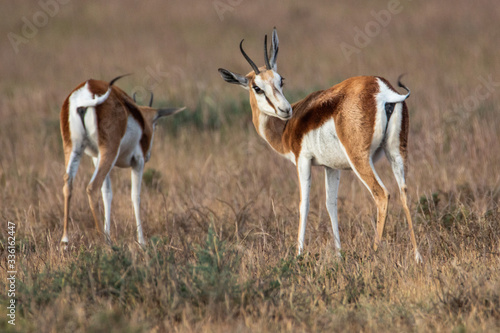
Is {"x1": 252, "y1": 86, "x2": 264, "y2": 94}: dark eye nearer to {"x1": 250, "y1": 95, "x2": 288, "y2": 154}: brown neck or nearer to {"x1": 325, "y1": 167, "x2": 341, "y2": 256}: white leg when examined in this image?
{"x1": 250, "y1": 95, "x2": 288, "y2": 154}: brown neck

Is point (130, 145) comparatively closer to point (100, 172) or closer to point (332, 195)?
point (100, 172)

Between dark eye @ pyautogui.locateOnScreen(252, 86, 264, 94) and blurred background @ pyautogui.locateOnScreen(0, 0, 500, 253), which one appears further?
blurred background @ pyautogui.locateOnScreen(0, 0, 500, 253)

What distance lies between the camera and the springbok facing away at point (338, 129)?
203 inches

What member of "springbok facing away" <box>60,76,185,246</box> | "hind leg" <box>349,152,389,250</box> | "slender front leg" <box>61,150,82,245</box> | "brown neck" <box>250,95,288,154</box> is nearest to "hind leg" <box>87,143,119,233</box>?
"springbok facing away" <box>60,76,185,246</box>

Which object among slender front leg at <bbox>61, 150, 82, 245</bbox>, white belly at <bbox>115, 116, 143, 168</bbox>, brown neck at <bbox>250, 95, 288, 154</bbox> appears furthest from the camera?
white belly at <bbox>115, 116, 143, 168</bbox>

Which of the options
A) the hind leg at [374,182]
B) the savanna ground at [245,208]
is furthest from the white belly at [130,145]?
the hind leg at [374,182]

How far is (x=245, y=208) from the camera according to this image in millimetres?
6738

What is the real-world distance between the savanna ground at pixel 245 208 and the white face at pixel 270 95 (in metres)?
0.92

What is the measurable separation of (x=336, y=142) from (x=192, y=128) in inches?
238

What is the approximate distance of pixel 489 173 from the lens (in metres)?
7.65

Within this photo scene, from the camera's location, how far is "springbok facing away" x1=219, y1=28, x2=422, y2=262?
515cm

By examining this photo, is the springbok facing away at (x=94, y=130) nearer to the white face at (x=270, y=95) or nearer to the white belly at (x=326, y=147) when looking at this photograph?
the white face at (x=270, y=95)

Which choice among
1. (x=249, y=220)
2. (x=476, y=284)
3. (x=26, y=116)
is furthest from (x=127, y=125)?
(x=26, y=116)

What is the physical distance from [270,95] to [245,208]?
1.58 metres
